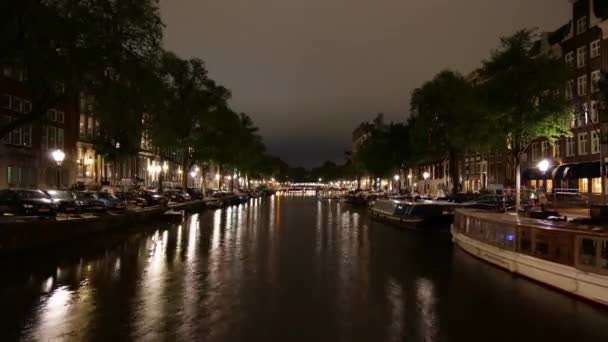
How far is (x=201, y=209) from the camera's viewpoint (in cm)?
6550

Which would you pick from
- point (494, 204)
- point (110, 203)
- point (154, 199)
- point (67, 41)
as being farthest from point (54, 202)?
point (494, 204)

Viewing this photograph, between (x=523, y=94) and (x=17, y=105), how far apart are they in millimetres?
49813

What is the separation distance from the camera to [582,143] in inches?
2044

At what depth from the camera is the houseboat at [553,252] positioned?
15.9m

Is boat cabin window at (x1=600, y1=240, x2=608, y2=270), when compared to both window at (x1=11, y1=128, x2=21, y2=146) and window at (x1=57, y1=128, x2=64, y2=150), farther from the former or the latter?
window at (x1=57, y1=128, x2=64, y2=150)

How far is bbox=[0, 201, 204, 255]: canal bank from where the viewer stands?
2441 cm

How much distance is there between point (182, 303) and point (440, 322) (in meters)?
7.36

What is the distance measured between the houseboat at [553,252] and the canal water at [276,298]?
548 mm

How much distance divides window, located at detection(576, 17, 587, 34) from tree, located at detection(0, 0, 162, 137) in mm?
42500

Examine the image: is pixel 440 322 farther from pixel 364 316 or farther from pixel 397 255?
pixel 397 255

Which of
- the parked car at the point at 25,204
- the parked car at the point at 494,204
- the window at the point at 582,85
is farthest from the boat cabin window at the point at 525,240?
the window at the point at 582,85

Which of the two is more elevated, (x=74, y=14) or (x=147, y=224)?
(x=74, y=14)

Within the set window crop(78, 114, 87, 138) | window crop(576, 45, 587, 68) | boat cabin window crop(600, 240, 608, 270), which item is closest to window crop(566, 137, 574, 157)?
window crop(576, 45, 587, 68)

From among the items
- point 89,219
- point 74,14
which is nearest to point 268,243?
point 89,219
